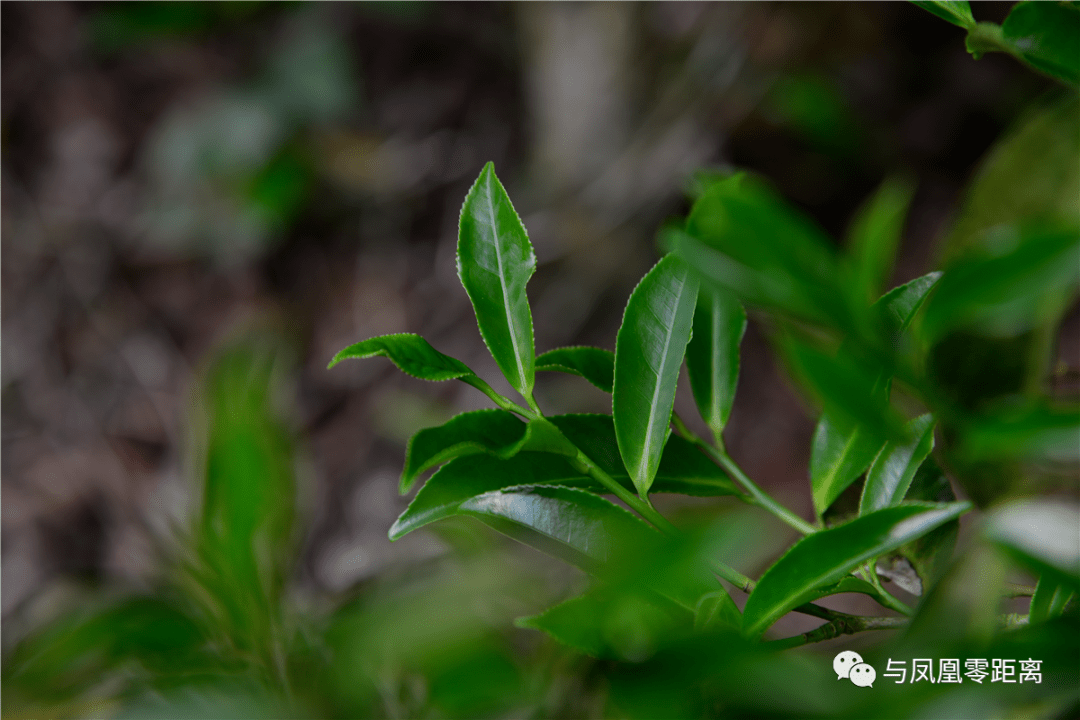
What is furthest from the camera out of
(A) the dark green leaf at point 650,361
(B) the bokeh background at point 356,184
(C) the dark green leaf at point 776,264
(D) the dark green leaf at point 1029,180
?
(B) the bokeh background at point 356,184

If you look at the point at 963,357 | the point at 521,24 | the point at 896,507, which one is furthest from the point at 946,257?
the point at 521,24

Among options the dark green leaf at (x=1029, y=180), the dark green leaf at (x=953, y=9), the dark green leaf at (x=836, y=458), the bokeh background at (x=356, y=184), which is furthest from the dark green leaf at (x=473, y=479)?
the bokeh background at (x=356, y=184)

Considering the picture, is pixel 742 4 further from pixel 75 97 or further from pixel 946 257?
pixel 75 97

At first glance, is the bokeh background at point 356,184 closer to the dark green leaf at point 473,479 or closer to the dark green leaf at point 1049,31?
the dark green leaf at point 473,479

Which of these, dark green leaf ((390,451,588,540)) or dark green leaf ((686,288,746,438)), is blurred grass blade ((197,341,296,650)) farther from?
dark green leaf ((686,288,746,438))

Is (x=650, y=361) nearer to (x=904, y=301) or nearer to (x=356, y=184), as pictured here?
(x=904, y=301)

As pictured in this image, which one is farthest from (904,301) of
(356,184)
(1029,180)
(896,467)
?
(356,184)
